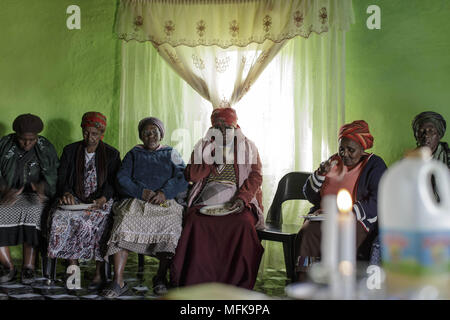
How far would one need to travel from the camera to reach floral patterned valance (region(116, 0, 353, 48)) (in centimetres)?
434

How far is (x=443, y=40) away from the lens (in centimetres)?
423

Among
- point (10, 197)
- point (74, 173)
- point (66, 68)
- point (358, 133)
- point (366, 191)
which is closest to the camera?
point (366, 191)

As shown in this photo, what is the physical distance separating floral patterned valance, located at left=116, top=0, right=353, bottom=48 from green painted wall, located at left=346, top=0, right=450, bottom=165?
320 millimetres

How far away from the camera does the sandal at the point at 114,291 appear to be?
3537 millimetres

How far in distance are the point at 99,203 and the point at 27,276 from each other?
0.82 meters

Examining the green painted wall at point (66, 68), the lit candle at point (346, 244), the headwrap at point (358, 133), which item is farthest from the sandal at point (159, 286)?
the lit candle at point (346, 244)

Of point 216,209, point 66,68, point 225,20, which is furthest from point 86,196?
point 225,20

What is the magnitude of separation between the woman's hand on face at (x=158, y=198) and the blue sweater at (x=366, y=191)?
115 cm

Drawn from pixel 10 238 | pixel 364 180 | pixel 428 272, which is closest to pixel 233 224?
pixel 364 180

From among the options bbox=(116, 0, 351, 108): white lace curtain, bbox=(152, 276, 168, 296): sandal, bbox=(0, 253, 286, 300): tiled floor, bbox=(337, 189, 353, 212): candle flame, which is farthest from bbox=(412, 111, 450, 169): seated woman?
bbox=(337, 189, 353, 212): candle flame

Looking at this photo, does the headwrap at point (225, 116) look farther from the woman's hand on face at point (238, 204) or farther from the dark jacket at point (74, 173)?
the dark jacket at point (74, 173)

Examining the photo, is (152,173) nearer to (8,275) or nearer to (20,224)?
(20,224)

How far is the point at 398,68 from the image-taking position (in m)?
4.32

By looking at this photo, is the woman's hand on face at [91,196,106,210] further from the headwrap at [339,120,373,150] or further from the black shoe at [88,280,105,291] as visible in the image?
the headwrap at [339,120,373,150]
